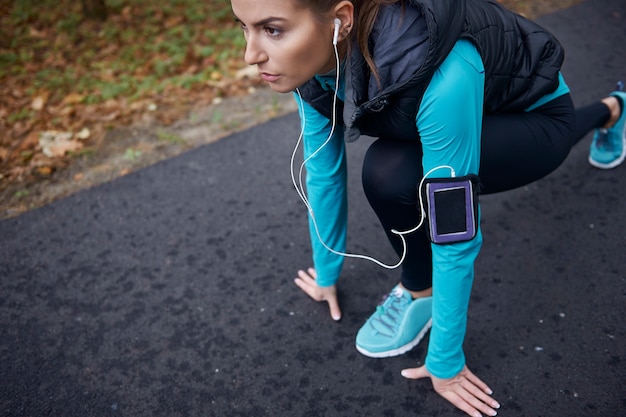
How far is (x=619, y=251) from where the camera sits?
2.11 metres

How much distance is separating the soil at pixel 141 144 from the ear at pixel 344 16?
5.72 feet

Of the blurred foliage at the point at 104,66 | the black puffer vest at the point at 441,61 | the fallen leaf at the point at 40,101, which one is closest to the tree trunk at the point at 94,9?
the blurred foliage at the point at 104,66

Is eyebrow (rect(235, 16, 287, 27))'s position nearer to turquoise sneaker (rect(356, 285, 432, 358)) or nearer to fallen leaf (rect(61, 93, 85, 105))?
turquoise sneaker (rect(356, 285, 432, 358))

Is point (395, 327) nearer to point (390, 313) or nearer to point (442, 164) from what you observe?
point (390, 313)

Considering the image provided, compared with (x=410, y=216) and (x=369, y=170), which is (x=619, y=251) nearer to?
(x=410, y=216)

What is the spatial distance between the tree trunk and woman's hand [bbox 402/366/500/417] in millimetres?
3987

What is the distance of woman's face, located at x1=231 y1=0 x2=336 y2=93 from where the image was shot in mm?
1279

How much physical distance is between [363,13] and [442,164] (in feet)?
1.40

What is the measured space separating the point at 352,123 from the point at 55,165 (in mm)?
2019

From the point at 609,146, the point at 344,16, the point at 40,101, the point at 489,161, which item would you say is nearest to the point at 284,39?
the point at 344,16

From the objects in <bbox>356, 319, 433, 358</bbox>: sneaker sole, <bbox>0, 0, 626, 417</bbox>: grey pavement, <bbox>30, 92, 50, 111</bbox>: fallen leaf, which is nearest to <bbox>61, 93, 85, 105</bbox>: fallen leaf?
<bbox>30, 92, 50, 111</bbox>: fallen leaf

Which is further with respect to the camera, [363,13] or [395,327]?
[395,327]

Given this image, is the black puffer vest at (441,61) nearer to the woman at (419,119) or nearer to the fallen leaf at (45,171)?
the woman at (419,119)

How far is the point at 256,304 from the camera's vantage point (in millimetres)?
2066
